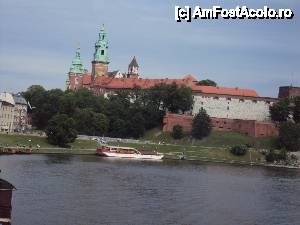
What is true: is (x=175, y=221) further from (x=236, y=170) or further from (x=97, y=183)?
(x=236, y=170)

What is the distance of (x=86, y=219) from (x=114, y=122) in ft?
209

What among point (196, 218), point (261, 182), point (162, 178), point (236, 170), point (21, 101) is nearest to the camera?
point (196, 218)

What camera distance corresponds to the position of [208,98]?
109m

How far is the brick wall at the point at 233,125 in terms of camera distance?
95375mm

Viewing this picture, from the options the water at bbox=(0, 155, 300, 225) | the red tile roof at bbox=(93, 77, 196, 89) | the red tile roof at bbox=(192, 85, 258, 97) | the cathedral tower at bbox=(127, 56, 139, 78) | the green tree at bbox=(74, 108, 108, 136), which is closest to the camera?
the water at bbox=(0, 155, 300, 225)

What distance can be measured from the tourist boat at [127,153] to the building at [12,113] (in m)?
20.0

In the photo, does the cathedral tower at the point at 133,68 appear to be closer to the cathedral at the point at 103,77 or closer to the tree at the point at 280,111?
the cathedral at the point at 103,77

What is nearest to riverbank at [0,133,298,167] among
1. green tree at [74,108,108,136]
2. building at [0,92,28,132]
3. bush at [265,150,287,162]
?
bush at [265,150,287,162]

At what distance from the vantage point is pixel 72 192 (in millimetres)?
37688

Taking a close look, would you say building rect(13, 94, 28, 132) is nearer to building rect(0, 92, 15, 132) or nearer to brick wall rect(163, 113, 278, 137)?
building rect(0, 92, 15, 132)

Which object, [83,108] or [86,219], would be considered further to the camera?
[83,108]

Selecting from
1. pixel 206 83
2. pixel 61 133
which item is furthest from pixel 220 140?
pixel 206 83

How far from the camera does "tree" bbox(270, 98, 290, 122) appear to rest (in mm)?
98250

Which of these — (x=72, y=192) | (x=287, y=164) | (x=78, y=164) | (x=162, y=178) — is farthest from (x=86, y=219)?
(x=287, y=164)
